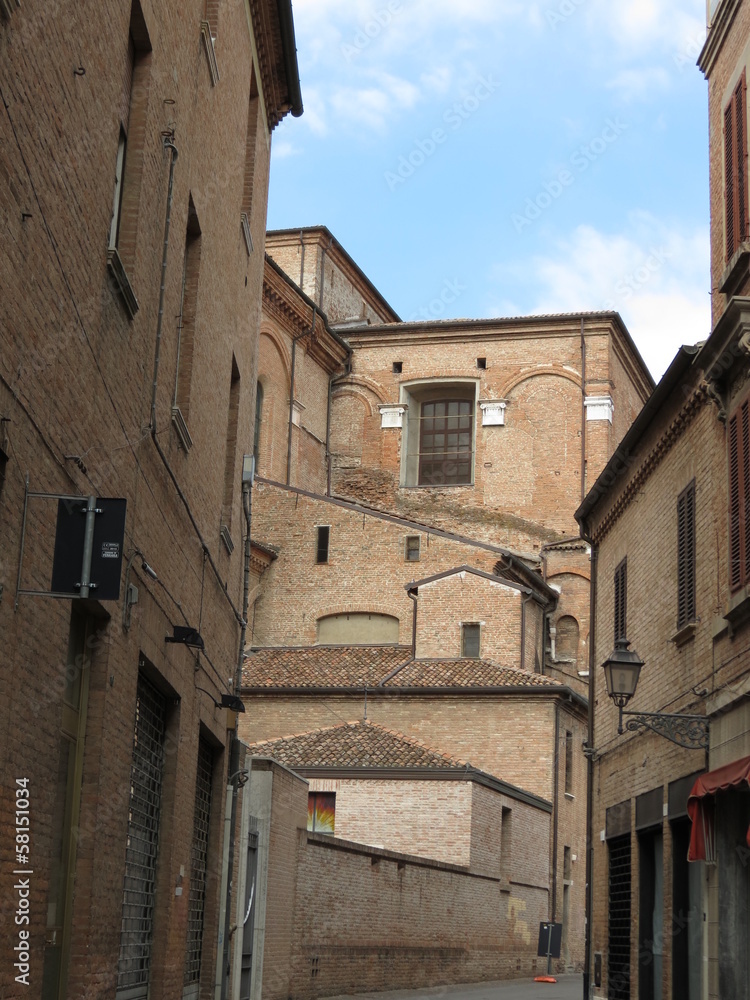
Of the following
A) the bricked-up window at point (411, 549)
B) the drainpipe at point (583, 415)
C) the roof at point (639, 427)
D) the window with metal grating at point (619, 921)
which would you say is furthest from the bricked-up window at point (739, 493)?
the drainpipe at point (583, 415)

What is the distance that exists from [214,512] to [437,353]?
96.5 feet

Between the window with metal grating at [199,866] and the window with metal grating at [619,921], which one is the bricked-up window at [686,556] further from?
the window with metal grating at [199,866]

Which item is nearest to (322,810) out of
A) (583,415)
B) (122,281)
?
(583,415)

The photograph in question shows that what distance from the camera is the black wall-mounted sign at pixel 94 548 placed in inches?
269

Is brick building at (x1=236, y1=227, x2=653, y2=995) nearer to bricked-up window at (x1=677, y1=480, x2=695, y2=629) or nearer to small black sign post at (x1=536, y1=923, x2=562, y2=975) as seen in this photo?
small black sign post at (x1=536, y1=923, x2=562, y2=975)

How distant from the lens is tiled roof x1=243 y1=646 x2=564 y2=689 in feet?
105

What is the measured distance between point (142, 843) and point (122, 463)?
10.8ft

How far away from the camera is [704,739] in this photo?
12023mm

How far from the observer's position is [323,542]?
120 feet

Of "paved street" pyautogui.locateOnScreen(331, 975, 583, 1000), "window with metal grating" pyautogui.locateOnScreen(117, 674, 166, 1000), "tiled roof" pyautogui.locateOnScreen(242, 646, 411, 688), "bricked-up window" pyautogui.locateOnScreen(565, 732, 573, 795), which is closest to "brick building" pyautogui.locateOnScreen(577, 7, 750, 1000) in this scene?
"window with metal grating" pyautogui.locateOnScreen(117, 674, 166, 1000)

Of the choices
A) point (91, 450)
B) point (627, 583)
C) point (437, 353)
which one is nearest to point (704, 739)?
point (627, 583)

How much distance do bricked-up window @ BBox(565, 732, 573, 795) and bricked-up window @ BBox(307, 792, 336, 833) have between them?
7.61m

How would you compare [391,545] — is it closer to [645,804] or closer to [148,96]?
[645,804]

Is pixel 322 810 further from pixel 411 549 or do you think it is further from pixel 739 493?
pixel 739 493
